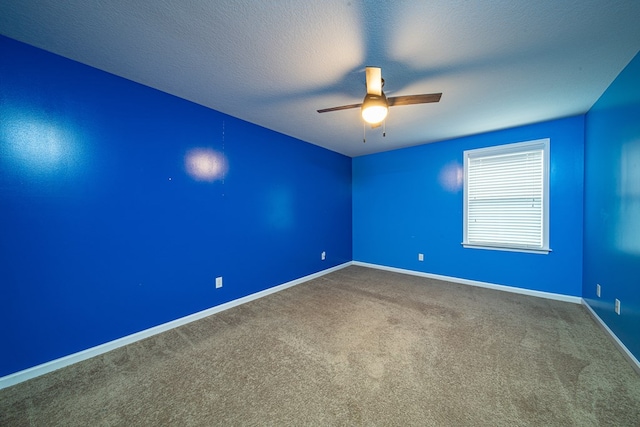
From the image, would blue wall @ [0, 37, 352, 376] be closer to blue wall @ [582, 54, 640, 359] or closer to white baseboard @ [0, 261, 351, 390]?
white baseboard @ [0, 261, 351, 390]

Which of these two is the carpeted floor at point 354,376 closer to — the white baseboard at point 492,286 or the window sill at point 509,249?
the white baseboard at point 492,286

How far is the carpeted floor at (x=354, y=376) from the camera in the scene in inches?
52.1

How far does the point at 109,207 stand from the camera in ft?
6.45

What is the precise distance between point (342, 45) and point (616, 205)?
9.39 feet

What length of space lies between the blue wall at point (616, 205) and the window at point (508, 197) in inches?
17.3

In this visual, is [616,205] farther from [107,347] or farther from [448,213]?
[107,347]

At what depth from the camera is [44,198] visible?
5.54 feet

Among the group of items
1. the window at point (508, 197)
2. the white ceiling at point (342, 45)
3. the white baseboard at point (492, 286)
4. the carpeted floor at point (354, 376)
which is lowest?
the carpeted floor at point (354, 376)

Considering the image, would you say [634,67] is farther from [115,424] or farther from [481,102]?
[115,424]

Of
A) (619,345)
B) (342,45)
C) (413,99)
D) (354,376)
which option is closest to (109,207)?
(342,45)

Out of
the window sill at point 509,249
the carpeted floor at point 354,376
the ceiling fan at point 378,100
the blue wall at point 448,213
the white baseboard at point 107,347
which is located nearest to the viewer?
the carpeted floor at point 354,376

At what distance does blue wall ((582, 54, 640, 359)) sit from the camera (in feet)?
5.68

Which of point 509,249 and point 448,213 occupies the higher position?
point 448,213

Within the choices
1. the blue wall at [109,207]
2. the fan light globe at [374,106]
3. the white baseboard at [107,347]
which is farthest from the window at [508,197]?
the white baseboard at [107,347]
